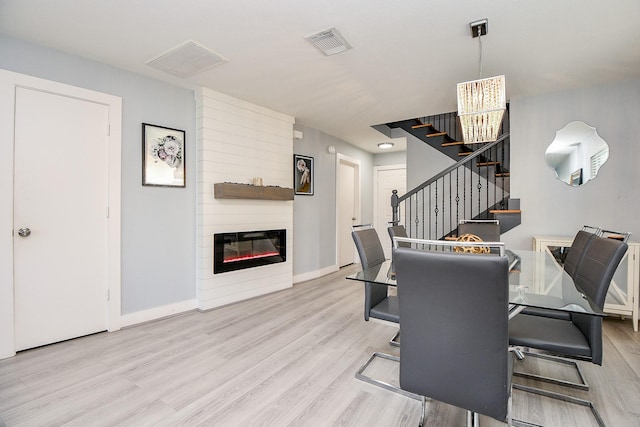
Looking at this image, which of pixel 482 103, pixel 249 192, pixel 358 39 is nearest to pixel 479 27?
pixel 482 103

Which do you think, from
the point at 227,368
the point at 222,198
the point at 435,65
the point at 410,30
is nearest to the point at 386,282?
the point at 227,368

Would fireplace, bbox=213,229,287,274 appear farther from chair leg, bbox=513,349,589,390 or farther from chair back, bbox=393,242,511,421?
chair leg, bbox=513,349,589,390

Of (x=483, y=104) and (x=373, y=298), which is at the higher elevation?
(x=483, y=104)

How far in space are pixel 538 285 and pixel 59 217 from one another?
3601mm

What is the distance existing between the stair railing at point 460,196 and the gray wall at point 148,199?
9.10 ft

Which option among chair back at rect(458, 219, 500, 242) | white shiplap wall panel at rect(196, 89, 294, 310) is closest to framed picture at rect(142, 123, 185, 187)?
white shiplap wall panel at rect(196, 89, 294, 310)

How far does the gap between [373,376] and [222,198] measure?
2435 mm

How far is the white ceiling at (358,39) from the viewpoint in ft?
6.73

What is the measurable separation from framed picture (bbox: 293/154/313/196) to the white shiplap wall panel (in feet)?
0.76

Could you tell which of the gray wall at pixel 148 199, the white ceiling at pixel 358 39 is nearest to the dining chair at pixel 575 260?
the white ceiling at pixel 358 39

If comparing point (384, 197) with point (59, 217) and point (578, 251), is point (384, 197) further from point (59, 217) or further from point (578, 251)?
point (59, 217)

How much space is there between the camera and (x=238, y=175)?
380 centimetres

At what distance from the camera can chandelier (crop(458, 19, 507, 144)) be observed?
6.84 feet

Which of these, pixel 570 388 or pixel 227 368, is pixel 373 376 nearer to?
pixel 227 368
